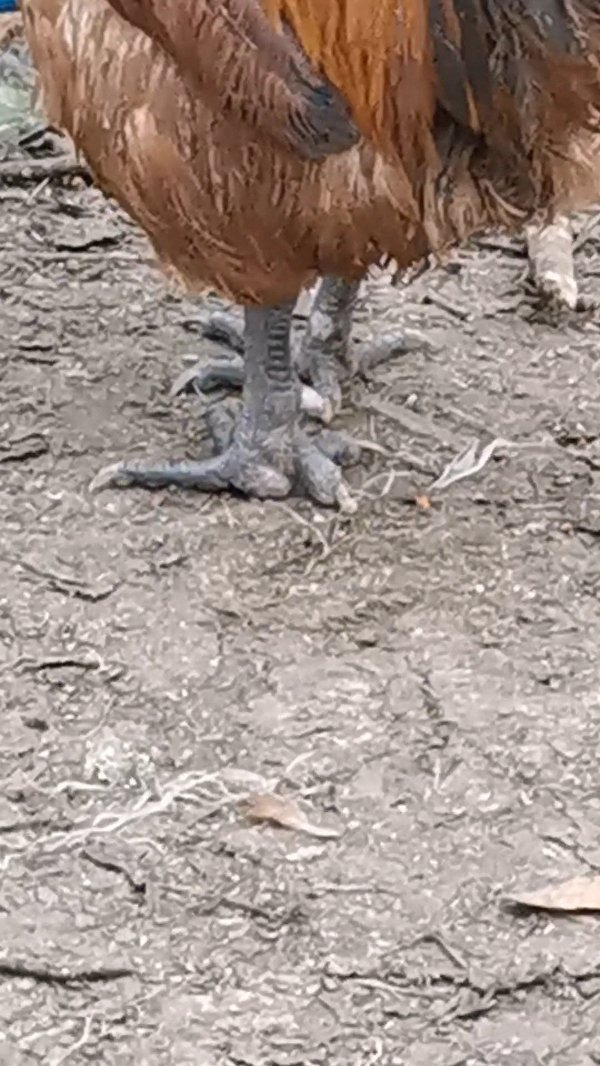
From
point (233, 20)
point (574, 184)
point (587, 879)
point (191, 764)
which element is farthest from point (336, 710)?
point (233, 20)

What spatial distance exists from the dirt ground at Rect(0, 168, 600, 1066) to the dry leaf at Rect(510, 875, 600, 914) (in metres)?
0.02

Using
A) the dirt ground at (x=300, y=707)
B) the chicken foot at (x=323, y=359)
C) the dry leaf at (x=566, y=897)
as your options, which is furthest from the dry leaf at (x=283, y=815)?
the chicken foot at (x=323, y=359)

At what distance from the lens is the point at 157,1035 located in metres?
2.24

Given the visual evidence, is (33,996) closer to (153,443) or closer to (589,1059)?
(589,1059)

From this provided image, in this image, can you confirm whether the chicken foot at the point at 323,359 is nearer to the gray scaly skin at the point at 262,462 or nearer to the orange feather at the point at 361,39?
the gray scaly skin at the point at 262,462

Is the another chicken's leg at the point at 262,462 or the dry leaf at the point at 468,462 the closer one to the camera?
the another chicken's leg at the point at 262,462

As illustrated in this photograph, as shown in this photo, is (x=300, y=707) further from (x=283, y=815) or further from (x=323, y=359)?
(x=323, y=359)

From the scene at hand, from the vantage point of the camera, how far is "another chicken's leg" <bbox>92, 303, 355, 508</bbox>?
10.00 feet

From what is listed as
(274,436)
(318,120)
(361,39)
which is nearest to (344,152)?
(318,120)

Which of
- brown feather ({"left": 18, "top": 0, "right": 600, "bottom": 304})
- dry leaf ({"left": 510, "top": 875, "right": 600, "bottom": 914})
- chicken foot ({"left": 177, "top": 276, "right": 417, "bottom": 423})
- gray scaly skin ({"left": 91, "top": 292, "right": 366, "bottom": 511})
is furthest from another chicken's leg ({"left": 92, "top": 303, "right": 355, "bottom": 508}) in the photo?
dry leaf ({"left": 510, "top": 875, "right": 600, "bottom": 914})

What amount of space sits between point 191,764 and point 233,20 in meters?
1.07

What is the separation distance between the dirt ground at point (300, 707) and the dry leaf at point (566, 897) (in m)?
0.02

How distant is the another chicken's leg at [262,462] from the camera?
10.00ft

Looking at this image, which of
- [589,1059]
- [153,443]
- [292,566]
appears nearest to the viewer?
[589,1059]
